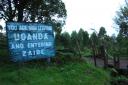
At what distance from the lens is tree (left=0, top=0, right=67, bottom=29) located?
16375 mm

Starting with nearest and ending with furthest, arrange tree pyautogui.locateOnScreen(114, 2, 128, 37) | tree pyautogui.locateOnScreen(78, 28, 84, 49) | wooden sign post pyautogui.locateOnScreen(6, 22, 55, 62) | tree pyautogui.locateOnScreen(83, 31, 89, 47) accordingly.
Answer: wooden sign post pyautogui.locateOnScreen(6, 22, 55, 62) → tree pyautogui.locateOnScreen(114, 2, 128, 37) → tree pyautogui.locateOnScreen(78, 28, 84, 49) → tree pyautogui.locateOnScreen(83, 31, 89, 47)

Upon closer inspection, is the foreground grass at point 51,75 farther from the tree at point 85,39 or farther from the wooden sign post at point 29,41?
the tree at point 85,39

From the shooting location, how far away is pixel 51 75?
12.5 metres

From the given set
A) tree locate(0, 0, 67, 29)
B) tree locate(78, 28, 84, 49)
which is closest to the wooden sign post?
tree locate(0, 0, 67, 29)

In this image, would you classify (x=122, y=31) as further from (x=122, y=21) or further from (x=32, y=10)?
(x=32, y=10)

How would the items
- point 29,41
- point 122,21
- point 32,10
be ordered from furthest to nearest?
point 122,21, point 32,10, point 29,41

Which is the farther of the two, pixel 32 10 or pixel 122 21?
pixel 122 21

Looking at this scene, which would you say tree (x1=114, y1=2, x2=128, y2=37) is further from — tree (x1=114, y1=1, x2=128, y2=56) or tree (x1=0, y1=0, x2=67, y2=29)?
tree (x1=0, y1=0, x2=67, y2=29)

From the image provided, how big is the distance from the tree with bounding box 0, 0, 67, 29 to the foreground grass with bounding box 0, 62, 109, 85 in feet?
13.0

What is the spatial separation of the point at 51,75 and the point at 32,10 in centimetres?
553

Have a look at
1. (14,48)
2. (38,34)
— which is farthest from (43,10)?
(14,48)

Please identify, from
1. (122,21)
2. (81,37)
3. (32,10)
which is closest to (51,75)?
(32,10)

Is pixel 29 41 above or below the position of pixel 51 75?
above

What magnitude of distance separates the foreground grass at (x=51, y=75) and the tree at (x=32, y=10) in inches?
156
